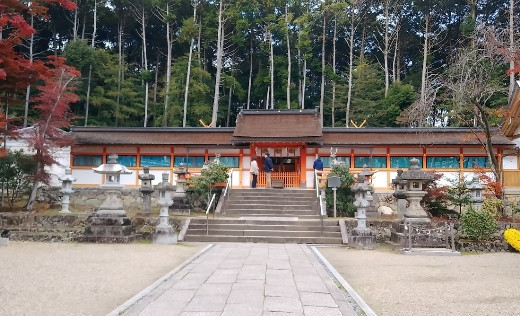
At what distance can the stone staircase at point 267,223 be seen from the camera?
524 inches

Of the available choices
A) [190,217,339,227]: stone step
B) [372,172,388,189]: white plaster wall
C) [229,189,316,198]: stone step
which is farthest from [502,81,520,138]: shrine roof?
[190,217,339,227]: stone step

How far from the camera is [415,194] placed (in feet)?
41.5


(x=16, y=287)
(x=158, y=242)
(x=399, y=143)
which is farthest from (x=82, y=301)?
(x=399, y=143)

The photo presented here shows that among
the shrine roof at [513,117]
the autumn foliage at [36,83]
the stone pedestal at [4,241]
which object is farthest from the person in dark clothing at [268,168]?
the stone pedestal at [4,241]

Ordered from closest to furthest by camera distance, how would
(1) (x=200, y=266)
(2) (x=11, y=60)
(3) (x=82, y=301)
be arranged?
(3) (x=82, y=301) < (1) (x=200, y=266) < (2) (x=11, y=60)

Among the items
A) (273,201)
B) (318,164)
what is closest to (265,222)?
(273,201)

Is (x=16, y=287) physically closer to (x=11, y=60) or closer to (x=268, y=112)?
(x=11, y=60)

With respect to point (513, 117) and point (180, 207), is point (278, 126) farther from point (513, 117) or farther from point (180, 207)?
point (513, 117)

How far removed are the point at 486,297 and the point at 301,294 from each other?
9.77 feet

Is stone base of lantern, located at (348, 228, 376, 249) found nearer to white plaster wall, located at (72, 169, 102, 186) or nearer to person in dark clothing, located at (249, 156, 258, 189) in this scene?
person in dark clothing, located at (249, 156, 258, 189)

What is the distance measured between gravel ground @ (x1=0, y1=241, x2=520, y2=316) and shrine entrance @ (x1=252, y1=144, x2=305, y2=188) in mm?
9251

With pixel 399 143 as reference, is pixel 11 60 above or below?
above

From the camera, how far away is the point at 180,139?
69.4 feet

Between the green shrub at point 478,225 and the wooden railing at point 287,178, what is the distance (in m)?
9.44
